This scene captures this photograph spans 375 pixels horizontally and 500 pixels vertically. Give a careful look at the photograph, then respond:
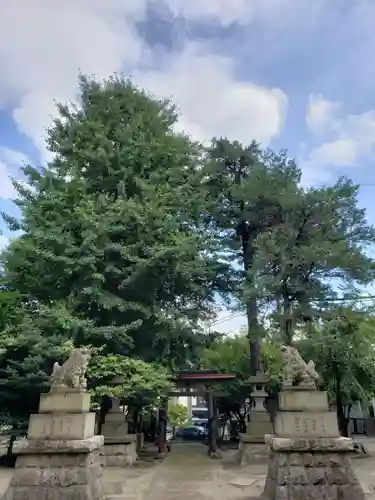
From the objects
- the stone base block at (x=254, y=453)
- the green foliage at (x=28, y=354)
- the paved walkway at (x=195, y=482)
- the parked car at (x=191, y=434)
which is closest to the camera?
the paved walkway at (x=195, y=482)

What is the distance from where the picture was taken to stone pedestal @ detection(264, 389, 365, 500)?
6609 millimetres

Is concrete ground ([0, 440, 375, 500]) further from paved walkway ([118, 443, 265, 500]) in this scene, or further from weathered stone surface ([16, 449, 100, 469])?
weathered stone surface ([16, 449, 100, 469])

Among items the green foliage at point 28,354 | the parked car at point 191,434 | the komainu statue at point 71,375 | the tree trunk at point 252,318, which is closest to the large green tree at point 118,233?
the green foliage at point 28,354

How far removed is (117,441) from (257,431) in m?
4.68

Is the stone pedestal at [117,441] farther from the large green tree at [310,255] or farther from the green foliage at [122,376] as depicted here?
the large green tree at [310,255]

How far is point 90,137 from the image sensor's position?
14656 mm

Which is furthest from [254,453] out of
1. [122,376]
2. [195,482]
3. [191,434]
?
[191,434]

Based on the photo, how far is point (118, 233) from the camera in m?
13.1

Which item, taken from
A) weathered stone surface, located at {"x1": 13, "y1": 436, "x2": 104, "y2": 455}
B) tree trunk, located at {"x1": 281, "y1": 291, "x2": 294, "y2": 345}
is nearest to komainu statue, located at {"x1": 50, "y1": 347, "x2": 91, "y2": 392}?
weathered stone surface, located at {"x1": 13, "y1": 436, "x2": 104, "y2": 455}

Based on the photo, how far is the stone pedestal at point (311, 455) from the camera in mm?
6609

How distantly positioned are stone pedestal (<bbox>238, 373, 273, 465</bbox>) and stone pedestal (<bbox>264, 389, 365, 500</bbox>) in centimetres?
622

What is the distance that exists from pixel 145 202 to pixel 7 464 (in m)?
8.83

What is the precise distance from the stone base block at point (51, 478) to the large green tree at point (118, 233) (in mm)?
4764

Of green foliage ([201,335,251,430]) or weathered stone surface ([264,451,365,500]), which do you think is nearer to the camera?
weathered stone surface ([264,451,365,500])
